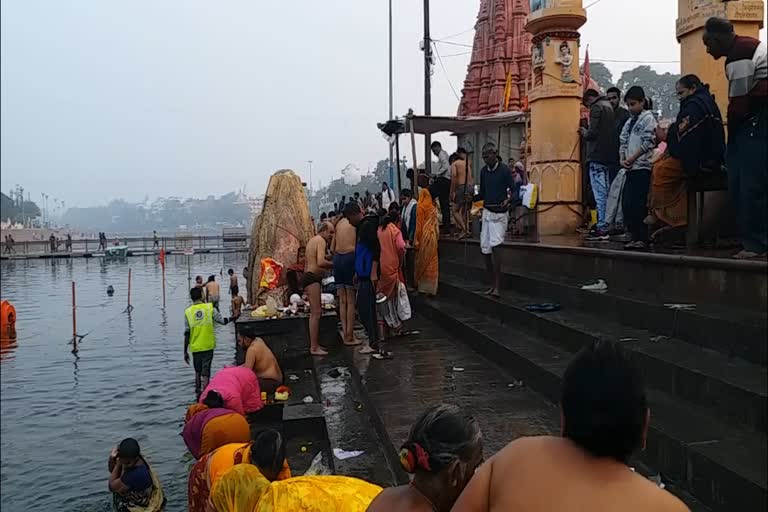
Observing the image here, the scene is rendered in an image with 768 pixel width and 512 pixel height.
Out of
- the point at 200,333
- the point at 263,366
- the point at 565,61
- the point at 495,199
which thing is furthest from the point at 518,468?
the point at 565,61

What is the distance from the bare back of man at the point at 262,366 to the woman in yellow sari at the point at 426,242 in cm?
261

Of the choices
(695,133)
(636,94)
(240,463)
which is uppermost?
(636,94)

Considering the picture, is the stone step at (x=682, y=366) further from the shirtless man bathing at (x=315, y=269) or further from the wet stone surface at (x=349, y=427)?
the shirtless man bathing at (x=315, y=269)

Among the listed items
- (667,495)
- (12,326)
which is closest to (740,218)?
(667,495)

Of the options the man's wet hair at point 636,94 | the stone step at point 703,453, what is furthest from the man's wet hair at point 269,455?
the man's wet hair at point 636,94

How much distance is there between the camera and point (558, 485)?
61.1 inches

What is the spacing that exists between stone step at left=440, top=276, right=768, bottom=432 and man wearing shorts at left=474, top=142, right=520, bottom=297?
1.33 meters

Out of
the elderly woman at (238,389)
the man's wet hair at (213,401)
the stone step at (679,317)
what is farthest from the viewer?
the elderly woman at (238,389)

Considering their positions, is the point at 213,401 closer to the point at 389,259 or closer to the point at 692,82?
the point at 389,259

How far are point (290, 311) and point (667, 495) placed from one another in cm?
906

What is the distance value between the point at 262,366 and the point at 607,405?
22.4 ft

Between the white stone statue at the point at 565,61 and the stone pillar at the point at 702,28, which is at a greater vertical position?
the white stone statue at the point at 565,61

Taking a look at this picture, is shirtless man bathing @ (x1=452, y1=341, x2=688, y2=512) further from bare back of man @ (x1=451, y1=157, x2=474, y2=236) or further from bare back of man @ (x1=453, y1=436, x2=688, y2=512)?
bare back of man @ (x1=451, y1=157, x2=474, y2=236)

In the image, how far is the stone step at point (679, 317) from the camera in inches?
151
